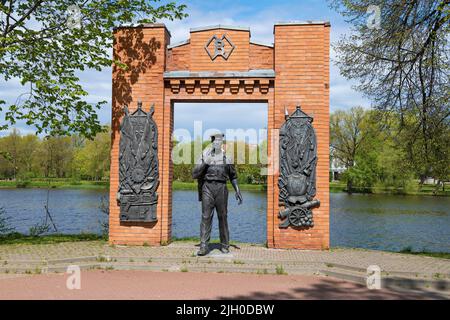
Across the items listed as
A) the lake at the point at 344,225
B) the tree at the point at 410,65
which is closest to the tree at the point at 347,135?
the lake at the point at 344,225

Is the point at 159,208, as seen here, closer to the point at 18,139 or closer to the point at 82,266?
the point at 82,266

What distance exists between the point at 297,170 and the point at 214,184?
6.95ft

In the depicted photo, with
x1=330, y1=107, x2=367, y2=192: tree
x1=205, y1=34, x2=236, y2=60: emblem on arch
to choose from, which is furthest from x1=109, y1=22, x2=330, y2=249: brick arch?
x1=330, y1=107, x2=367, y2=192: tree

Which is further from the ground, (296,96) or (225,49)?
(225,49)

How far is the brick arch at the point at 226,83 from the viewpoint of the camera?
10.4 m

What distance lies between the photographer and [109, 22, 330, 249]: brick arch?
10.4 m

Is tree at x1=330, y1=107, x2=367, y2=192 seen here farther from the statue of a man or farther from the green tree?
the statue of a man

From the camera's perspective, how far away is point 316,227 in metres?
10.2

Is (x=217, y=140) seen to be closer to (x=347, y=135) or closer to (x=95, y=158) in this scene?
(x=95, y=158)

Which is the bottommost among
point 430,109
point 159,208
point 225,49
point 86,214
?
point 86,214

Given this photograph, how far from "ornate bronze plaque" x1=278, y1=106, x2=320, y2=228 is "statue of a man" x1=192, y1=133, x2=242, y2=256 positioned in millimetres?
1372

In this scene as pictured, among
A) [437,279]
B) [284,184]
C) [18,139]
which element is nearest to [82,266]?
[284,184]
